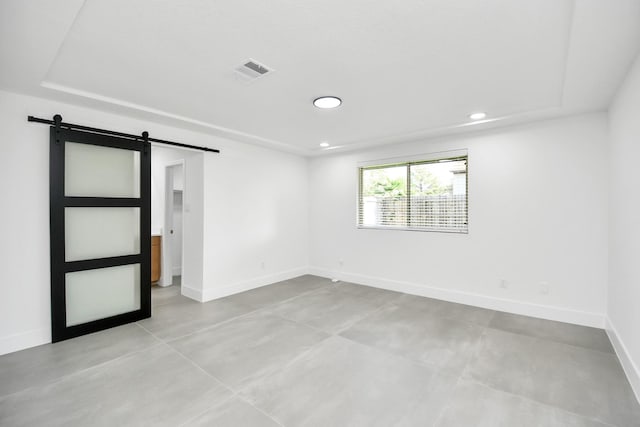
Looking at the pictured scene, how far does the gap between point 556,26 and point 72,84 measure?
12.4 feet

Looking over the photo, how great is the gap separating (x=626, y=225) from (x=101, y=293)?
17.1 ft

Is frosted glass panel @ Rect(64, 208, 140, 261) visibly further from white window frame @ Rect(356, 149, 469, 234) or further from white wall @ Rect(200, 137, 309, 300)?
white window frame @ Rect(356, 149, 469, 234)

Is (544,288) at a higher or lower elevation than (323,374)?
higher

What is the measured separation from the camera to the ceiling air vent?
228cm

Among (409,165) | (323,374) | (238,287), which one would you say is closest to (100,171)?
(238,287)

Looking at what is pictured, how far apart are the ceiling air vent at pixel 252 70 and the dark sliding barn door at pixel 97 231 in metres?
1.94

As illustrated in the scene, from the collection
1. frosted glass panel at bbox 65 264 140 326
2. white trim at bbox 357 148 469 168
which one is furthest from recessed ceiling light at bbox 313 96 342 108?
frosted glass panel at bbox 65 264 140 326

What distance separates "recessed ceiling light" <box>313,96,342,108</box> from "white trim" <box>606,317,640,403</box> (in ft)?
10.7

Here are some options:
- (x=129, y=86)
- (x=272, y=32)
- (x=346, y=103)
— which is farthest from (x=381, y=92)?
(x=129, y=86)

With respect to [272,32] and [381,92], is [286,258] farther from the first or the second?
[272,32]

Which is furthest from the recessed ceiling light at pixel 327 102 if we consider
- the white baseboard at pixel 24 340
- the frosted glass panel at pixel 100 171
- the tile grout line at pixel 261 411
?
the white baseboard at pixel 24 340

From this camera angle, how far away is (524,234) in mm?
3738

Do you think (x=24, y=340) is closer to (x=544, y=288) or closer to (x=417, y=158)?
(x=417, y=158)

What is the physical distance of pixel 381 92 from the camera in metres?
2.83
